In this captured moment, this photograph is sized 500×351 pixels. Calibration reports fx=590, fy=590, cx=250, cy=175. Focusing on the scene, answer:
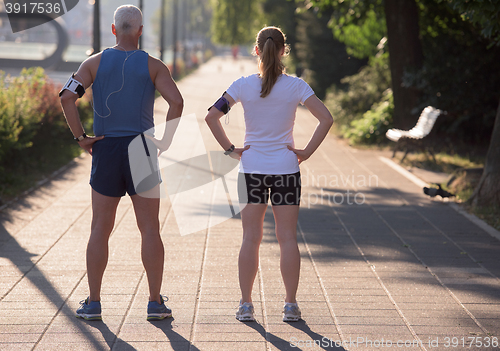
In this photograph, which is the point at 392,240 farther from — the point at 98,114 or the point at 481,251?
the point at 98,114

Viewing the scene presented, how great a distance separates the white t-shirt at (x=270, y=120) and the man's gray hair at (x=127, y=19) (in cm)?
71

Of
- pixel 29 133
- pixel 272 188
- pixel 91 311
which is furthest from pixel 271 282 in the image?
pixel 29 133

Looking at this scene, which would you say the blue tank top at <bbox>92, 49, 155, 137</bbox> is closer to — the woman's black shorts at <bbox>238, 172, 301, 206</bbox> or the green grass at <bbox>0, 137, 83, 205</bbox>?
the woman's black shorts at <bbox>238, 172, 301, 206</bbox>

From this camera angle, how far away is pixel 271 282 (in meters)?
4.79

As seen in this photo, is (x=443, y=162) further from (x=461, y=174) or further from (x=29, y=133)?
(x=29, y=133)

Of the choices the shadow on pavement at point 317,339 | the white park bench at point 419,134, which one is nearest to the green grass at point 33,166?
the shadow on pavement at point 317,339

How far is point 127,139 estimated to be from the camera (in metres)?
3.78

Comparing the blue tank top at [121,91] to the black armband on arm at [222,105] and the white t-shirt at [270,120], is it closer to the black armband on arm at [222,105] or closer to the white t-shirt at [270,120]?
the black armband on arm at [222,105]

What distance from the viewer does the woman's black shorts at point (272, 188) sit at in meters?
3.81

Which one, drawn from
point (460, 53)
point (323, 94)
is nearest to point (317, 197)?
point (460, 53)

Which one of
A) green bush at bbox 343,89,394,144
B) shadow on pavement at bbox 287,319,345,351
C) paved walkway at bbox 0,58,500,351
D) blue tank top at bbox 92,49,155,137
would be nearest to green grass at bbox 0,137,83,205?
paved walkway at bbox 0,58,500,351

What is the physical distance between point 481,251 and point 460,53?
8559 mm

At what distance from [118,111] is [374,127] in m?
11.0

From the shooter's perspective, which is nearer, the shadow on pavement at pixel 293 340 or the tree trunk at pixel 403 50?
the shadow on pavement at pixel 293 340
